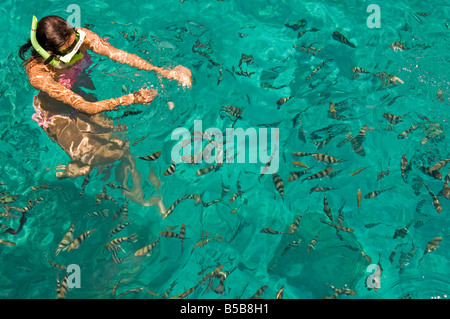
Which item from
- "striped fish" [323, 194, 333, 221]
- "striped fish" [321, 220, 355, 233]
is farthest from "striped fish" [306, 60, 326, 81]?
"striped fish" [321, 220, 355, 233]

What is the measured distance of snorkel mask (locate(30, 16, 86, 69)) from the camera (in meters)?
4.37

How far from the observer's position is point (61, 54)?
15.0 ft

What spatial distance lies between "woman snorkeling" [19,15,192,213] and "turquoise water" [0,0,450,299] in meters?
0.49

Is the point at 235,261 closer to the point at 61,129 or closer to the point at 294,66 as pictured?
the point at 61,129

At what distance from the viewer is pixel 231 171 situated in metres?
6.41

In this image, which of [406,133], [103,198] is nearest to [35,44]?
[103,198]

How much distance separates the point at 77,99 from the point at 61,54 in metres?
0.56

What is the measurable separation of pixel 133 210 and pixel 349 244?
3406mm

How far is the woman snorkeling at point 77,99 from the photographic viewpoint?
4.49m

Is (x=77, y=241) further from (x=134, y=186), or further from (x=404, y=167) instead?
(x=404, y=167)

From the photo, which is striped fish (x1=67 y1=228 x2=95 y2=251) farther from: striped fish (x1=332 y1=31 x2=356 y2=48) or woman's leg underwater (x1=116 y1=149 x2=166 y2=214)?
striped fish (x1=332 y1=31 x2=356 y2=48)

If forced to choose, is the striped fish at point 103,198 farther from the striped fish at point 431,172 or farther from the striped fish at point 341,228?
the striped fish at point 431,172

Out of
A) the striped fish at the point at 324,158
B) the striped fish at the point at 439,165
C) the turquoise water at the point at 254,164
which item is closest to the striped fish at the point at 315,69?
the turquoise water at the point at 254,164

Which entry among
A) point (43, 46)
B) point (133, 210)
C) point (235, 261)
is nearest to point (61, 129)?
point (43, 46)
